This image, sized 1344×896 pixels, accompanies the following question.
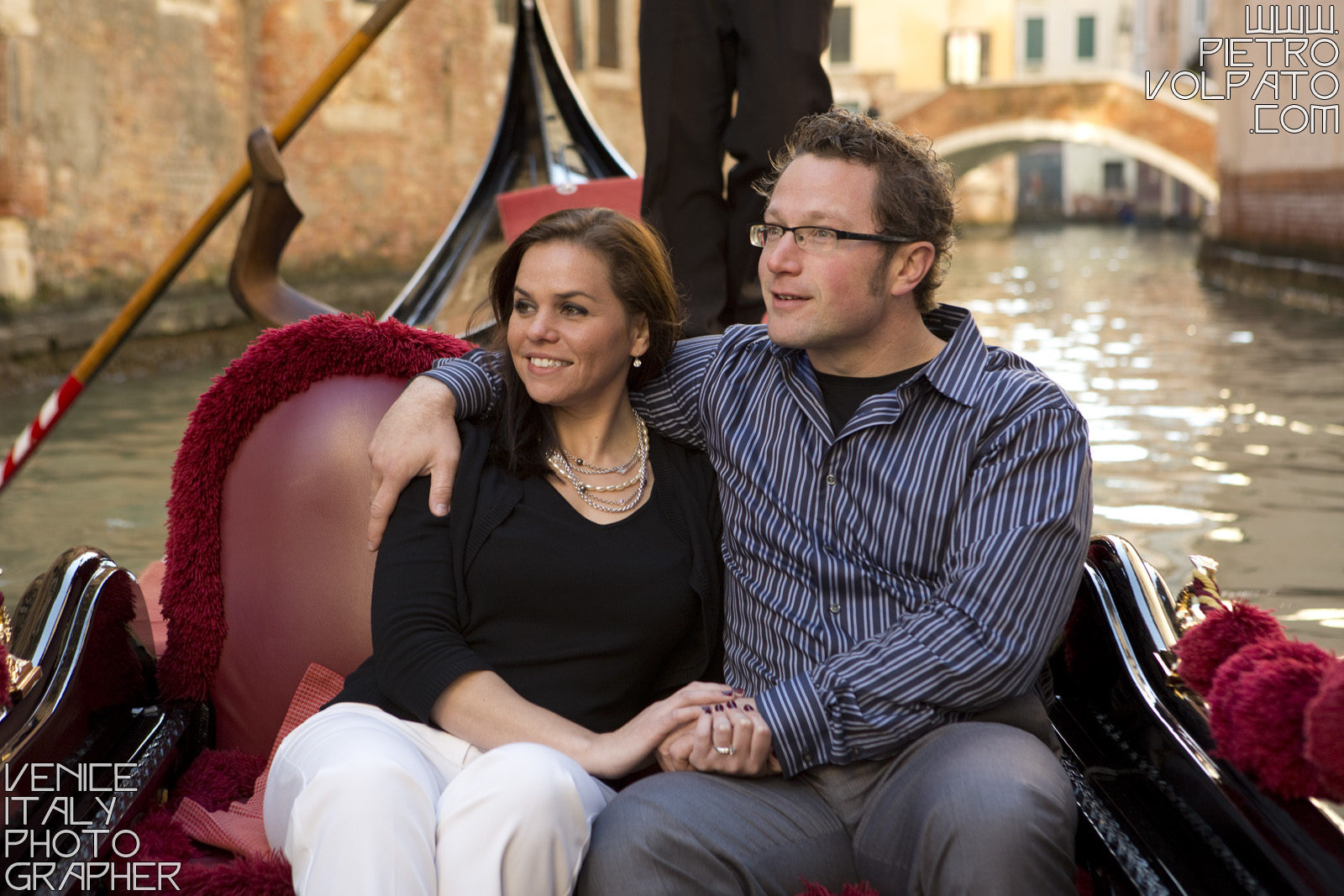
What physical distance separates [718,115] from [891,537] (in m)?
1.15

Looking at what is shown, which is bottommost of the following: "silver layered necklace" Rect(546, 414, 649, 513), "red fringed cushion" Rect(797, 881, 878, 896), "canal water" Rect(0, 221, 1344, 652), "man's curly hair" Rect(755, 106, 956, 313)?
"canal water" Rect(0, 221, 1344, 652)

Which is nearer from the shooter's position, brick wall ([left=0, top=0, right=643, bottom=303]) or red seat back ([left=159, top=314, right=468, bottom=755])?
red seat back ([left=159, top=314, right=468, bottom=755])

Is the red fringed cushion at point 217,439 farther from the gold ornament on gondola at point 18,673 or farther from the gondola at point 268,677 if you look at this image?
the gold ornament on gondola at point 18,673

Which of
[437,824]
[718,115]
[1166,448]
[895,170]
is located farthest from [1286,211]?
[437,824]

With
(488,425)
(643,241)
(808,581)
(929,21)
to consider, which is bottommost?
(808,581)

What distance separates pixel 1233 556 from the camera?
9.20 ft

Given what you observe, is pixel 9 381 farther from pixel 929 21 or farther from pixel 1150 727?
pixel 929 21

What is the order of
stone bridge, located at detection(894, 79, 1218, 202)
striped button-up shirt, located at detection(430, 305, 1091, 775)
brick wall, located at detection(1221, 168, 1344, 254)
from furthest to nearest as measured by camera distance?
stone bridge, located at detection(894, 79, 1218, 202), brick wall, located at detection(1221, 168, 1344, 254), striped button-up shirt, located at detection(430, 305, 1091, 775)

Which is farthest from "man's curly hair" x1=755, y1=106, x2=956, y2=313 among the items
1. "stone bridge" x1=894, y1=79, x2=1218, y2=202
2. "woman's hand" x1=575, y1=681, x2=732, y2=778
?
"stone bridge" x1=894, y1=79, x2=1218, y2=202

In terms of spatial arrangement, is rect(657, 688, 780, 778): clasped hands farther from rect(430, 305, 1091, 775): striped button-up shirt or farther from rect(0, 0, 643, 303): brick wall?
rect(0, 0, 643, 303): brick wall

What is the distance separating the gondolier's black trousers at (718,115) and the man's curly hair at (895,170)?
0.76m

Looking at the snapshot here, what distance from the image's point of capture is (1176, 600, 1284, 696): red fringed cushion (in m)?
0.90

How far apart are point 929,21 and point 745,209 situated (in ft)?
61.2

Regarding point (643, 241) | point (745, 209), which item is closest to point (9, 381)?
point (745, 209)
